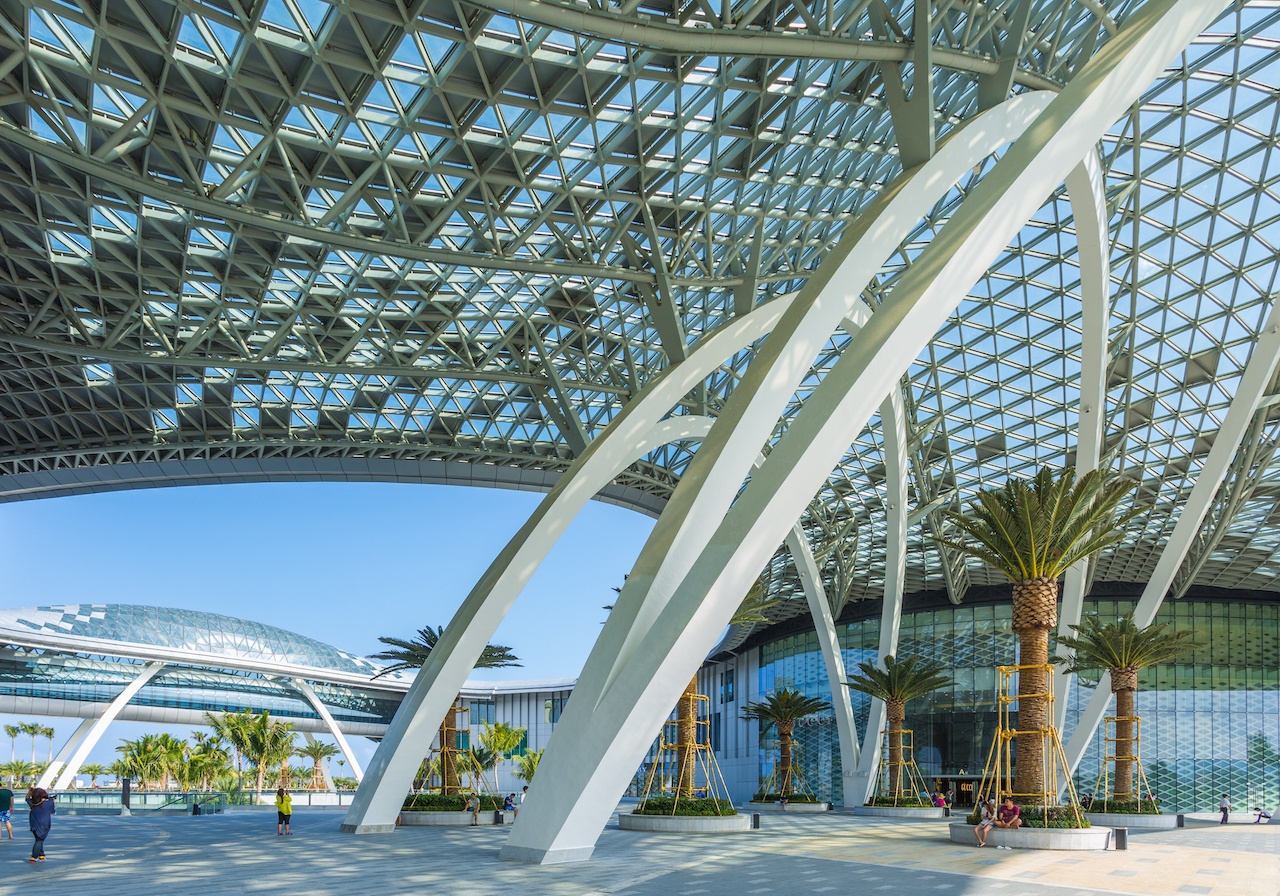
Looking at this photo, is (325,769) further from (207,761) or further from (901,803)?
(901,803)

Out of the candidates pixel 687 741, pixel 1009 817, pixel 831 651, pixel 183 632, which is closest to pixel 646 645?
pixel 1009 817

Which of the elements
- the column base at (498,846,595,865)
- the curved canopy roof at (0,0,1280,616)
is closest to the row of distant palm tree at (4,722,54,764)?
the curved canopy roof at (0,0,1280,616)

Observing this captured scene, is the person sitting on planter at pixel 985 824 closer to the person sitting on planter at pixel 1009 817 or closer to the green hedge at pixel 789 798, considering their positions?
the person sitting on planter at pixel 1009 817

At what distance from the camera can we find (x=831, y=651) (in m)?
49.0

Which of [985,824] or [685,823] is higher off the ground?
[985,824]

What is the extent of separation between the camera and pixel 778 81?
23766 mm

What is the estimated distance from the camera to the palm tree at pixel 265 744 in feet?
191

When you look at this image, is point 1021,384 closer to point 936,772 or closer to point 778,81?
point 778,81

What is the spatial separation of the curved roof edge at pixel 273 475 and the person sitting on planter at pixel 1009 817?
81.2 ft

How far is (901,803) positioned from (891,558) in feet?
32.9

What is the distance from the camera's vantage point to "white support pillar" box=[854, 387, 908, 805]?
36781mm

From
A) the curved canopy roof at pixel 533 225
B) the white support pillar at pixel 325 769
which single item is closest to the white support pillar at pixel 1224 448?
the curved canopy roof at pixel 533 225

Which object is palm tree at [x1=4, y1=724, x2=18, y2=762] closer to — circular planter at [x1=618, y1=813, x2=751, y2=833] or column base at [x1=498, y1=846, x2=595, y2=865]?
circular planter at [x1=618, y1=813, x2=751, y2=833]

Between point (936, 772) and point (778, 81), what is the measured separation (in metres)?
52.3
